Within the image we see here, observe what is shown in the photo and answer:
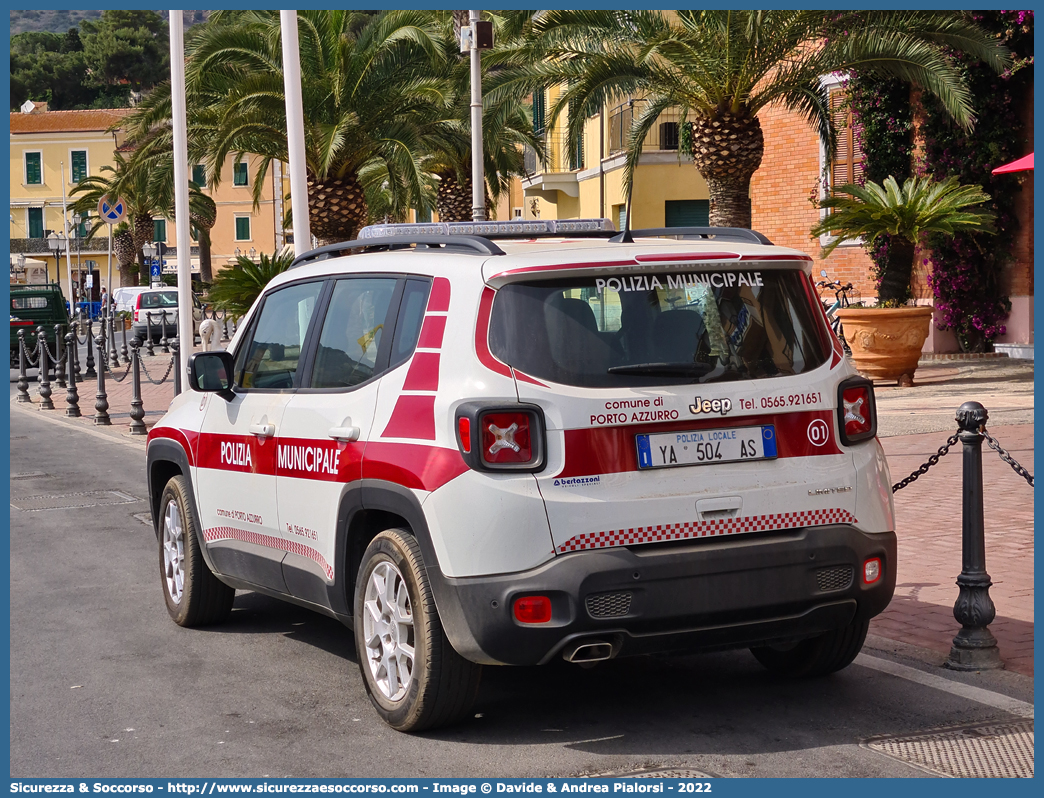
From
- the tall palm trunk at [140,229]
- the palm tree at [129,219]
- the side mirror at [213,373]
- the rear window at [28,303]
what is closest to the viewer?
the side mirror at [213,373]

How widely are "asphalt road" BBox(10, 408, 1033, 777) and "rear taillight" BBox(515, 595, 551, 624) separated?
50cm

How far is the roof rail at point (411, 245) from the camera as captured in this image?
507 cm

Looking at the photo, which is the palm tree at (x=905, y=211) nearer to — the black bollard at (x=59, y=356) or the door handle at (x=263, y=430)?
the black bollard at (x=59, y=356)

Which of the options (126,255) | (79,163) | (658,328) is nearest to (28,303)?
(658,328)

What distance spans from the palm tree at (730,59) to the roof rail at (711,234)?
12864 mm

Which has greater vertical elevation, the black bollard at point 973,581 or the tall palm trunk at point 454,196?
the tall palm trunk at point 454,196

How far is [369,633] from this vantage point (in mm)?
5238

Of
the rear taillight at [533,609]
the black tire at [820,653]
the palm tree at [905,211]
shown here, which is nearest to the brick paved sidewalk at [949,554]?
the black tire at [820,653]

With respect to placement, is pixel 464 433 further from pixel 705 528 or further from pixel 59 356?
pixel 59 356

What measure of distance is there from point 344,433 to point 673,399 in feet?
4.27

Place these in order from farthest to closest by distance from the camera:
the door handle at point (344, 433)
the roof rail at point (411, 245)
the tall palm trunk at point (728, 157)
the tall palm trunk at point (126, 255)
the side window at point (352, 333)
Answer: the tall palm trunk at point (126, 255) → the tall palm trunk at point (728, 157) → the side window at point (352, 333) → the door handle at point (344, 433) → the roof rail at point (411, 245)

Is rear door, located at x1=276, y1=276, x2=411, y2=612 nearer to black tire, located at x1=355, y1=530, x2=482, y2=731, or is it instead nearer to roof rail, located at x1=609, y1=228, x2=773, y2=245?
black tire, located at x1=355, y1=530, x2=482, y2=731

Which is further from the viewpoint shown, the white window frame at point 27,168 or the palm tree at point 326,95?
the white window frame at point 27,168

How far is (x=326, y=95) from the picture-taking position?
74.4 feet
